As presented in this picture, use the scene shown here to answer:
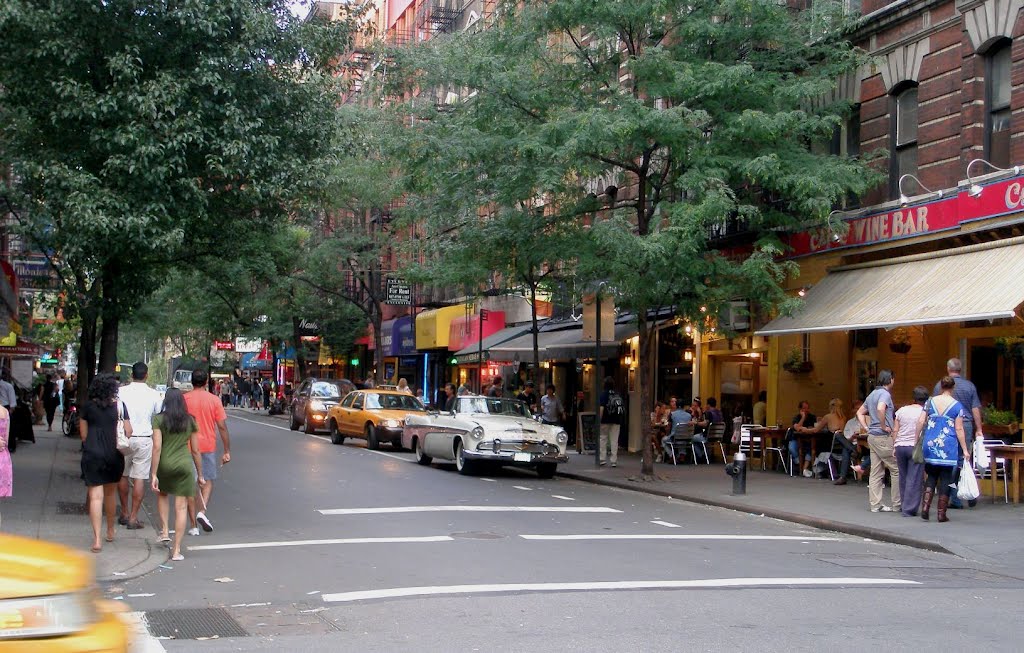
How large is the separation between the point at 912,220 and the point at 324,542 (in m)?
12.2

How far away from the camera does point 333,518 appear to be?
14.2 m

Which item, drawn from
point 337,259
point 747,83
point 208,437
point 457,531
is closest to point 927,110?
point 747,83

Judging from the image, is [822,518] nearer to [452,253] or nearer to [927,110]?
[927,110]

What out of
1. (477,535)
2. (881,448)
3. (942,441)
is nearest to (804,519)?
(881,448)

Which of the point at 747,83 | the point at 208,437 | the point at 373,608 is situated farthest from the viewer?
the point at 747,83

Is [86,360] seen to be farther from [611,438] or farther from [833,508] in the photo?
[833,508]

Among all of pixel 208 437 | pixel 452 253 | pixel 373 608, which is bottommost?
pixel 373 608

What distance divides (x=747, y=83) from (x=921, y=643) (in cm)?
1331

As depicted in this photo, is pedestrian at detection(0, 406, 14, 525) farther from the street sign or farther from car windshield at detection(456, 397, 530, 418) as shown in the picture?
the street sign

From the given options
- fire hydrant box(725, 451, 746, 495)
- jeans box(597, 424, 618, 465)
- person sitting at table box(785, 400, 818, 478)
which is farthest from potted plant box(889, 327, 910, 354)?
jeans box(597, 424, 618, 465)

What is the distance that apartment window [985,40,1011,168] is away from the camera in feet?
58.8

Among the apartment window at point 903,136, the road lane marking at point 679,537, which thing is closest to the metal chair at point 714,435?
the apartment window at point 903,136

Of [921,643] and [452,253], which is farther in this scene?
[452,253]

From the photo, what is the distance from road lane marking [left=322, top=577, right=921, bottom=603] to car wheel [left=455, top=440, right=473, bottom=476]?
10.9 metres
